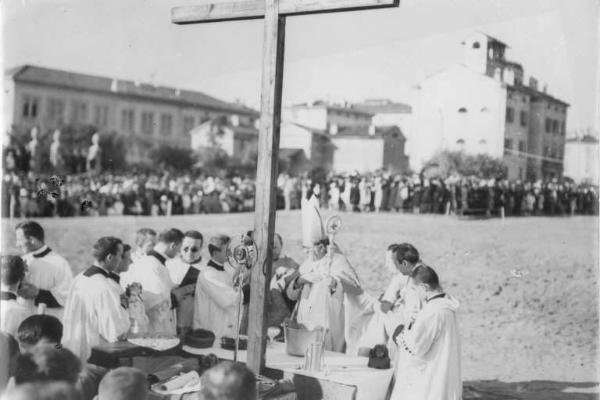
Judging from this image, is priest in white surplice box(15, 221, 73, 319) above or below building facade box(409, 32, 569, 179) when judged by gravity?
below

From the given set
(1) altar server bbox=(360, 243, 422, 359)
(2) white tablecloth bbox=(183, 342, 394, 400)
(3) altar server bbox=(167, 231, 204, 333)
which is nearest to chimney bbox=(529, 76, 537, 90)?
(1) altar server bbox=(360, 243, 422, 359)

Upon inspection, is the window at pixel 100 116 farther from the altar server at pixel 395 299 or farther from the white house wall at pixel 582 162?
the white house wall at pixel 582 162

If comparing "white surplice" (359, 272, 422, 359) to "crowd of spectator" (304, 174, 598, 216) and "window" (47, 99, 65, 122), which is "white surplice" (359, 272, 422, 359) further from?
"window" (47, 99, 65, 122)

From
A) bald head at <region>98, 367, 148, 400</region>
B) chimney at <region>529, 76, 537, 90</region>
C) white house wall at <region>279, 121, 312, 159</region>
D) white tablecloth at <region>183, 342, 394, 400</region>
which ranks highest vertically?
chimney at <region>529, 76, 537, 90</region>

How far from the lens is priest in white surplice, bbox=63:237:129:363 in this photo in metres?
7.02

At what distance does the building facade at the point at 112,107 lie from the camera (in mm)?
9016

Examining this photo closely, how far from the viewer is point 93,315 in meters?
7.09

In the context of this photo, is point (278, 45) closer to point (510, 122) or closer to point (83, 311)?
point (510, 122)

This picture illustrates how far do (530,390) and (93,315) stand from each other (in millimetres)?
3821

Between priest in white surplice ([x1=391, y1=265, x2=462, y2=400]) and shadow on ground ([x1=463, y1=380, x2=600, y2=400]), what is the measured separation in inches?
31.2

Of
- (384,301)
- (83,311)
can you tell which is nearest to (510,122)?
(384,301)

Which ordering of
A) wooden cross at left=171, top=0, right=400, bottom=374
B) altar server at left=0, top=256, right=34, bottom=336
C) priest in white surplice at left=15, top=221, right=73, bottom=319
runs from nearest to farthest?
1. wooden cross at left=171, top=0, right=400, bottom=374
2. altar server at left=0, top=256, right=34, bottom=336
3. priest in white surplice at left=15, top=221, right=73, bottom=319

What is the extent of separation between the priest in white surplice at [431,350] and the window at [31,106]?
5.04 m

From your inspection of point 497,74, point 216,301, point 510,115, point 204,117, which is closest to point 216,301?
point 216,301
